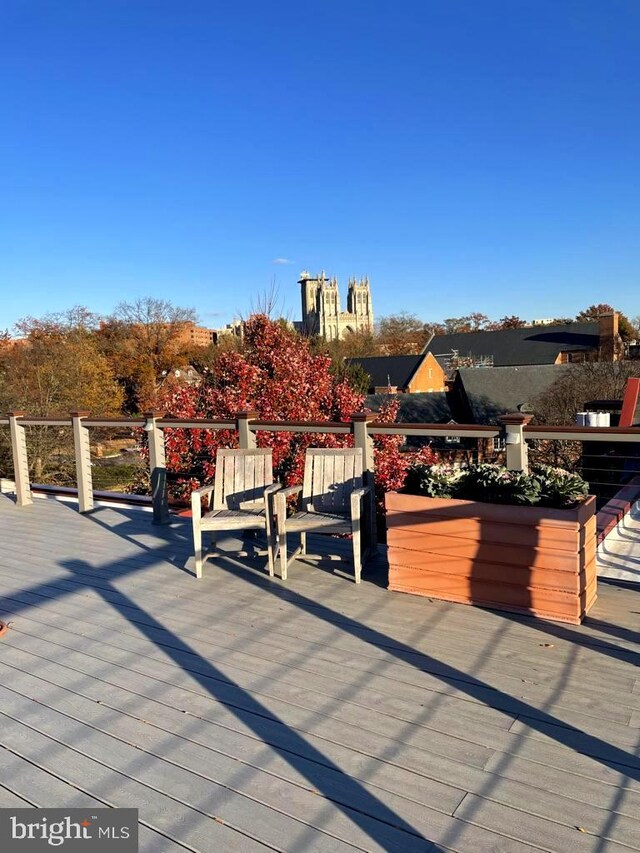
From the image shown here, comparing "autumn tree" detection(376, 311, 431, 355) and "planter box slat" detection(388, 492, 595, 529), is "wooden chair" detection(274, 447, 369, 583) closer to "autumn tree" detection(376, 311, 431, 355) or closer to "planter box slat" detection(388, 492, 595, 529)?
"planter box slat" detection(388, 492, 595, 529)

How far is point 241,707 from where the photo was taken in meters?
2.38

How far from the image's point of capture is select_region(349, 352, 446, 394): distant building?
140 ft

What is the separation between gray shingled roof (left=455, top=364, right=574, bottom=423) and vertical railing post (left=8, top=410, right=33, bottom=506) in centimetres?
2920

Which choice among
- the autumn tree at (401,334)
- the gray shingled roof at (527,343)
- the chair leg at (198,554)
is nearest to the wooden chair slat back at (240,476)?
the chair leg at (198,554)

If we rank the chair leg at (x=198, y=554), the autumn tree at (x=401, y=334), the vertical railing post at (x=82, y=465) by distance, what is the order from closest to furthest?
1. the chair leg at (x=198, y=554)
2. the vertical railing post at (x=82, y=465)
3. the autumn tree at (x=401, y=334)

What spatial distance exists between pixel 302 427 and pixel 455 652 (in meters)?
2.14

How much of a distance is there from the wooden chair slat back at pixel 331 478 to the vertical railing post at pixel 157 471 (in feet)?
5.63

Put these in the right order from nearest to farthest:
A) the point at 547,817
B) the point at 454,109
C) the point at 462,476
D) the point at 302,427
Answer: the point at 547,817
the point at 462,476
the point at 302,427
the point at 454,109

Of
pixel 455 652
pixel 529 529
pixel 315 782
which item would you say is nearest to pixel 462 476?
pixel 529 529

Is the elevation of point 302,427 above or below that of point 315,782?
above

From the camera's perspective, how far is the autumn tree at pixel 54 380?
14.3 m

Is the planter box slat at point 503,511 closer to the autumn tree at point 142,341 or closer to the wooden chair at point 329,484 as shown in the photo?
the wooden chair at point 329,484

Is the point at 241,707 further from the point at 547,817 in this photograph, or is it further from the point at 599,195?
the point at 599,195

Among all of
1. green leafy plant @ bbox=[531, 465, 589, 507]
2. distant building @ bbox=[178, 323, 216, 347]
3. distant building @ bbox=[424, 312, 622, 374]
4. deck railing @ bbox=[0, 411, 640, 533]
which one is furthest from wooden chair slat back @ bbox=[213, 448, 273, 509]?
distant building @ bbox=[424, 312, 622, 374]
